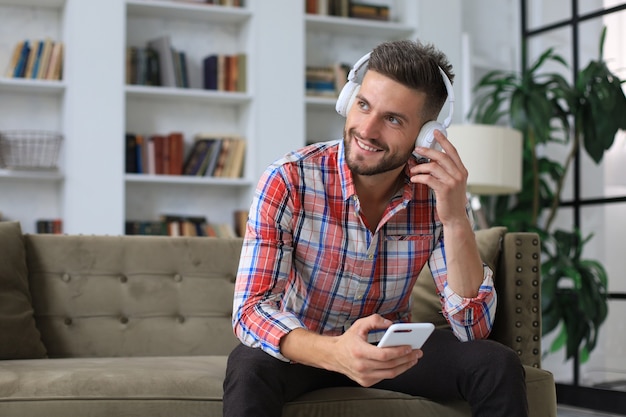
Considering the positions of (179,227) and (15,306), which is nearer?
(15,306)

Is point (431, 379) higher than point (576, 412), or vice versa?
point (431, 379)

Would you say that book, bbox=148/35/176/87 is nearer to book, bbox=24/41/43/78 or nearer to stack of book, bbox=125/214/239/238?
book, bbox=24/41/43/78

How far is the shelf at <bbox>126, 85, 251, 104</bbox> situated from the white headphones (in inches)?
108

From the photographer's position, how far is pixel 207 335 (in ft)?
8.15

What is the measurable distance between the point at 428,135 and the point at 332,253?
0.31 m

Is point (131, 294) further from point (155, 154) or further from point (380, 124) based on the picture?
point (155, 154)

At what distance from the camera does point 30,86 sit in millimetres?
4254

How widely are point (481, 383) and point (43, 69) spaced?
3.29 metres

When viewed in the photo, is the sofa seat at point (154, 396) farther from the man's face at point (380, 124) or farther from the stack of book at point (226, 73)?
the stack of book at point (226, 73)

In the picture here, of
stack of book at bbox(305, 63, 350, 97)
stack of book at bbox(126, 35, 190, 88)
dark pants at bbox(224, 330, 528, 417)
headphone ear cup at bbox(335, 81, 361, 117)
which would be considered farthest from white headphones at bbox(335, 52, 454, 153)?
stack of book at bbox(305, 63, 350, 97)

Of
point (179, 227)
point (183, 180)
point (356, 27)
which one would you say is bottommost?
point (179, 227)

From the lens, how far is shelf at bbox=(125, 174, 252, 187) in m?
4.34

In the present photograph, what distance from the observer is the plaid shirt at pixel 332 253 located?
67.1 inches

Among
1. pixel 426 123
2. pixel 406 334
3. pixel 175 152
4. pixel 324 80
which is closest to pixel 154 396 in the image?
pixel 406 334
